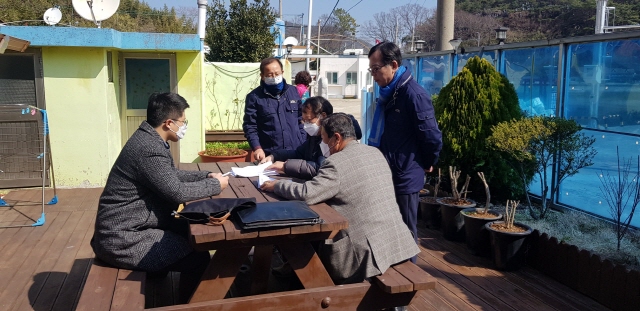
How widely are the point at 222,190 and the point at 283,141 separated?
5.29 feet

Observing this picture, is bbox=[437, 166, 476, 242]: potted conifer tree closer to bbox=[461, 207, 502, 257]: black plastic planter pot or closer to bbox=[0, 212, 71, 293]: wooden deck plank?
bbox=[461, 207, 502, 257]: black plastic planter pot

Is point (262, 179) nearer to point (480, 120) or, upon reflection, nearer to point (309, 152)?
point (309, 152)

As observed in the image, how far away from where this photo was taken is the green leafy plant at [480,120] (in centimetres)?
557

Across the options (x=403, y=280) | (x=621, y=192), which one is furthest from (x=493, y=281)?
(x=403, y=280)

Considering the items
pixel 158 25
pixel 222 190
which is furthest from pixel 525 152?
pixel 158 25

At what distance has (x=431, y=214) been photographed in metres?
5.78

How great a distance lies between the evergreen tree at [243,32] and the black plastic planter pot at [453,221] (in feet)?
35.9

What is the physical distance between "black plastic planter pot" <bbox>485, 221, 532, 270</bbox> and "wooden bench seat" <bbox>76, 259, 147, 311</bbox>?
108 inches

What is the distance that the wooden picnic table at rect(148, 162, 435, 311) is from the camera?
2.74 meters

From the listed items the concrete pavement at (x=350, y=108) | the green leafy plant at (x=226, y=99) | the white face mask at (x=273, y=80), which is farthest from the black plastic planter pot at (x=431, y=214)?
the concrete pavement at (x=350, y=108)

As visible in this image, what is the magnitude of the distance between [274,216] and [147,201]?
86 cm

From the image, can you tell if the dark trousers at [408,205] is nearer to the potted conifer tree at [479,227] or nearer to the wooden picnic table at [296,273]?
the wooden picnic table at [296,273]

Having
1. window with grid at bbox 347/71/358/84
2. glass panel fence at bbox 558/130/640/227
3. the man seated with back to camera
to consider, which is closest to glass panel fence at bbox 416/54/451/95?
glass panel fence at bbox 558/130/640/227

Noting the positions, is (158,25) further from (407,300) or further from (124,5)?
(407,300)
